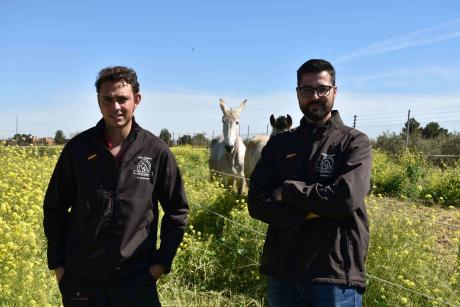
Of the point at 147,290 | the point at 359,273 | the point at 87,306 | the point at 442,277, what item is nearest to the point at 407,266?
the point at 442,277

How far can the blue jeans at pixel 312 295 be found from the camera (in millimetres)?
2348

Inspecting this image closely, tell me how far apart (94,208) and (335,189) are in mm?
1291

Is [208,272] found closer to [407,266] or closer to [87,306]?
[407,266]

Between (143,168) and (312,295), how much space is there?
3.70 feet

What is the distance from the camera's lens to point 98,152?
100 inches

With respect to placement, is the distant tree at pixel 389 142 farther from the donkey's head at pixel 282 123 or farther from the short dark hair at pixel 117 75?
the short dark hair at pixel 117 75

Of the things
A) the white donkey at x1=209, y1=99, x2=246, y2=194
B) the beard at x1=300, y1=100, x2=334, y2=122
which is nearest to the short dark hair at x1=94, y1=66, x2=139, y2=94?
the beard at x1=300, y1=100, x2=334, y2=122

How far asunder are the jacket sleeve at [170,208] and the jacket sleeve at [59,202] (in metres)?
0.51

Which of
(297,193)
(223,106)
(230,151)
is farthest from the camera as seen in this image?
(223,106)

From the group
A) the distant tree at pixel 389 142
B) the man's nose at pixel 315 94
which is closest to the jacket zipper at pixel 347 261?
the man's nose at pixel 315 94

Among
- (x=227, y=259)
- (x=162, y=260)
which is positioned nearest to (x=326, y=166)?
(x=162, y=260)

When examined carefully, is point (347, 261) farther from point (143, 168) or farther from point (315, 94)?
point (143, 168)

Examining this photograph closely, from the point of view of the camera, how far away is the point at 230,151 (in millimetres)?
9320

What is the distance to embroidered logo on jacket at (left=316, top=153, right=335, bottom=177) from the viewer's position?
8.42 feet
